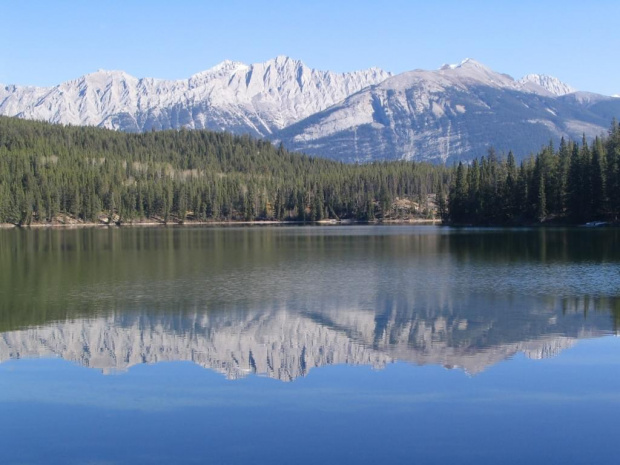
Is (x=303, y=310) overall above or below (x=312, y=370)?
above

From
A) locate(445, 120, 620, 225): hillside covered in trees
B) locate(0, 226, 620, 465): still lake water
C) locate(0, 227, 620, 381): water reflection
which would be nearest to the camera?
locate(0, 226, 620, 465): still lake water

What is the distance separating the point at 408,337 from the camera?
27.8 m

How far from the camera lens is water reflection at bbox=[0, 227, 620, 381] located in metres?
25.5

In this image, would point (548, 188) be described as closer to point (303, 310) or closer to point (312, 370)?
point (303, 310)

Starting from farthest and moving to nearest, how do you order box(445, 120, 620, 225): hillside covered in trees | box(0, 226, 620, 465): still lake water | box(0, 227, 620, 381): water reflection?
box(445, 120, 620, 225): hillside covered in trees < box(0, 227, 620, 381): water reflection < box(0, 226, 620, 465): still lake water

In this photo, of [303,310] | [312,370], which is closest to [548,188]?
[303,310]

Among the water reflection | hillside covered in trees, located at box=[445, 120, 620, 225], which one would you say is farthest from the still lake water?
hillside covered in trees, located at box=[445, 120, 620, 225]

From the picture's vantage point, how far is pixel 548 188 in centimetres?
13262

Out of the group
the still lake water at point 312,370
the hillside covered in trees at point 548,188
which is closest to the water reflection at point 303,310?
the still lake water at point 312,370

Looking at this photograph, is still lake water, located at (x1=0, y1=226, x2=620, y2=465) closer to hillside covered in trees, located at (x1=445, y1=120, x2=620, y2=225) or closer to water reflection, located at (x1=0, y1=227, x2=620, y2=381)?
water reflection, located at (x1=0, y1=227, x2=620, y2=381)

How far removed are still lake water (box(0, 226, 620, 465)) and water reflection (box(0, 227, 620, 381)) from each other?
0.16 m

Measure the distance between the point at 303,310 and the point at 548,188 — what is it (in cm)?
10928

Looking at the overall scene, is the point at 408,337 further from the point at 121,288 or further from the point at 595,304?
the point at 121,288

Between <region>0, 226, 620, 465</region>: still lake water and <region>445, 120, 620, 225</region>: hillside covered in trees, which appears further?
<region>445, 120, 620, 225</region>: hillside covered in trees
